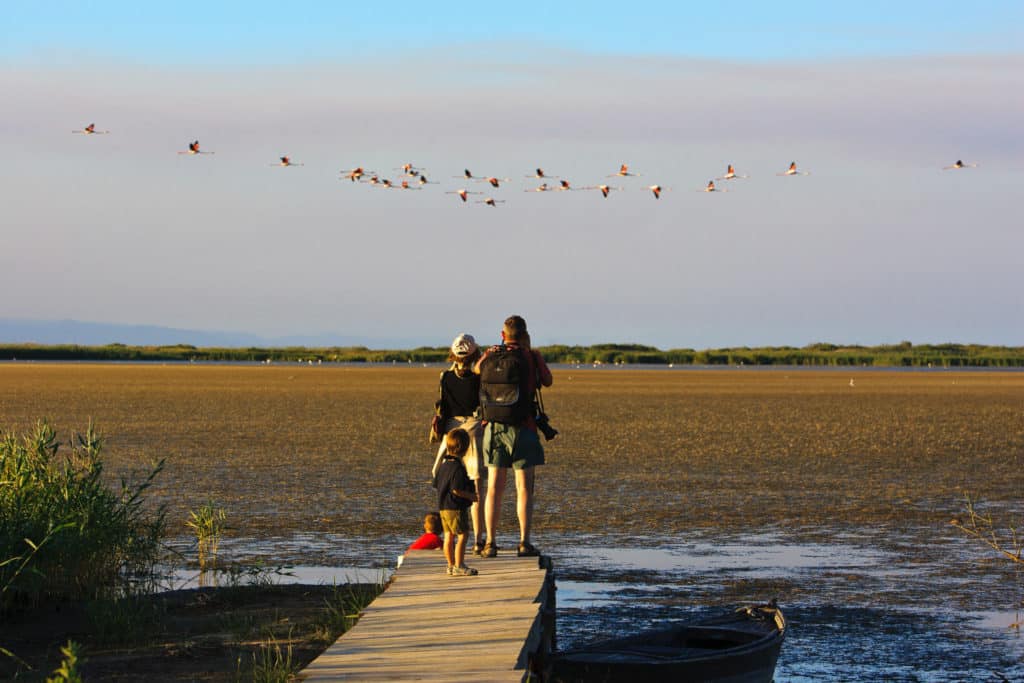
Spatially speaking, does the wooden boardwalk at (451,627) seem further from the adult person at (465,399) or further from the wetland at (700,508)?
the adult person at (465,399)

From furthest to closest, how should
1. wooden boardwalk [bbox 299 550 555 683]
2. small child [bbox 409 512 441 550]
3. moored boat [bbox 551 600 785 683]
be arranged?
1. small child [bbox 409 512 441 550]
2. moored boat [bbox 551 600 785 683]
3. wooden boardwalk [bbox 299 550 555 683]

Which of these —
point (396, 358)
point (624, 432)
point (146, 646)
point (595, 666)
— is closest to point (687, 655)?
point (595, 666)

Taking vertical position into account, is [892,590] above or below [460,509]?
below

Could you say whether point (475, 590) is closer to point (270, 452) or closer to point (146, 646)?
point (146, 646)

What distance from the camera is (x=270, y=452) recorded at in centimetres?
2791

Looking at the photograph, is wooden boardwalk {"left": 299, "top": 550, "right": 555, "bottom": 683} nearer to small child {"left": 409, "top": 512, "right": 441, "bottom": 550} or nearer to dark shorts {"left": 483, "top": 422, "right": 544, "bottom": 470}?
small child {"left": 409, "top": 512, "right": 441, "bottom": 550}

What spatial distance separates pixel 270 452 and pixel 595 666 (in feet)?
61.9

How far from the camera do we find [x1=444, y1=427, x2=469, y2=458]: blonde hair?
450 inches

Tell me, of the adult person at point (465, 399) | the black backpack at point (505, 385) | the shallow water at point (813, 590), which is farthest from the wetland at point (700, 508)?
the black backpack at point (505, 385)

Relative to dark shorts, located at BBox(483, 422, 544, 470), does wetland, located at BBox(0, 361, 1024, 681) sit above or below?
below

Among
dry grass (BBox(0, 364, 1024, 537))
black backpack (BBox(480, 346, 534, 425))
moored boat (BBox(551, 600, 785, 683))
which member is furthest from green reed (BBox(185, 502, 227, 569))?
moored boat (BBox(551, 600, 785, 683))

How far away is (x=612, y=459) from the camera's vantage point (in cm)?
2702

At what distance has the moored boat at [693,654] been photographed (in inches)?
378

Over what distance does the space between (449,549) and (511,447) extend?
95 cm
